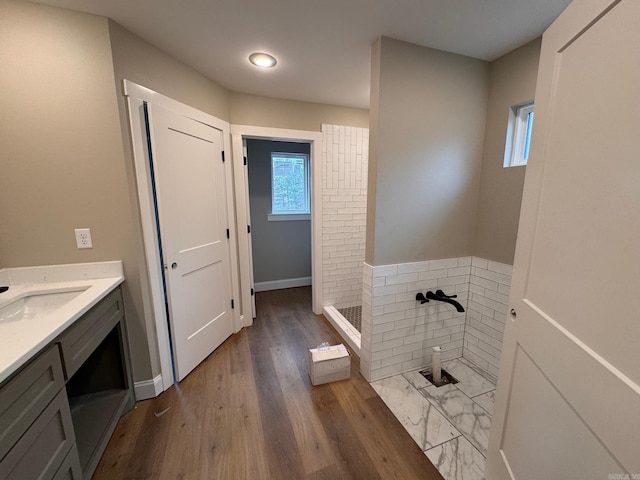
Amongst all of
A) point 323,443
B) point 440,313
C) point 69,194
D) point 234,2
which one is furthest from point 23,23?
point 440,313

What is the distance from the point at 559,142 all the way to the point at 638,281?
19.5 inches

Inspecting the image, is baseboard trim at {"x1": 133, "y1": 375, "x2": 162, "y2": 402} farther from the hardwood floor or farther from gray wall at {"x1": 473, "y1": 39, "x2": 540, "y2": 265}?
gray wall at {"x1": 473, "y1": 39, "x2": 540, "y2": 265}

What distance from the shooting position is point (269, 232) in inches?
147

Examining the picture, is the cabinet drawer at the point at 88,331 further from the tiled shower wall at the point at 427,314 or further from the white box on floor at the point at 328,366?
the tiled shower wall at the point at 427,314

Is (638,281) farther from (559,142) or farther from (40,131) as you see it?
(40,131)

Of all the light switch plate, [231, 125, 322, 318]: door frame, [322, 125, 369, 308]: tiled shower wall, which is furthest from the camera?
[322, 125, 369, 308]: tiled shower wall

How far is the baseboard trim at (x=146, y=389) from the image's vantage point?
1689mm

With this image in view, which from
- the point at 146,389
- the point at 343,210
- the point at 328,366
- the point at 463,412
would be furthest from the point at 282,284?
the point at 463,412

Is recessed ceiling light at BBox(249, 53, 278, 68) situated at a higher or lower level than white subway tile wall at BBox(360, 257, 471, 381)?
higher

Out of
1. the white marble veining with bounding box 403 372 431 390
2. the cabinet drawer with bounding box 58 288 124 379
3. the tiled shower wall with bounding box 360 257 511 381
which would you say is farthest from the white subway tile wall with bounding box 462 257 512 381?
the cabinet drawer with bounding box 58 288 124 379

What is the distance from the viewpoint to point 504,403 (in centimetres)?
107

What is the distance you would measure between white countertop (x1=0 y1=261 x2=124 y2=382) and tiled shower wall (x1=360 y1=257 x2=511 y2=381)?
5.29ft

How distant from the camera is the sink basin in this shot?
1.24m

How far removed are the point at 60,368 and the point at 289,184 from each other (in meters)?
3.18
